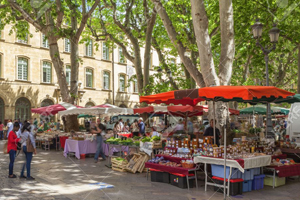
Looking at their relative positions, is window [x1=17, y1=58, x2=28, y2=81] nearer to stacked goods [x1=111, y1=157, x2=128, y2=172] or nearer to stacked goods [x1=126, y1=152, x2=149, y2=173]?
stacked goods [x1=111, y1=157, x2=128, y2=172]

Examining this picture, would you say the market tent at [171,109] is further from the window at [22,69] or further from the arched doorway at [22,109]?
the window at [22,69]

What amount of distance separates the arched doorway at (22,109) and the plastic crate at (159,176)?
2228 centimetres

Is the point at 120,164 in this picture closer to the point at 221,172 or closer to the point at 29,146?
the point at 29,146

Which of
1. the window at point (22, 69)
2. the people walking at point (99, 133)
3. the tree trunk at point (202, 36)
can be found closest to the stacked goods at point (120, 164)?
the people walking at point (99, 133)

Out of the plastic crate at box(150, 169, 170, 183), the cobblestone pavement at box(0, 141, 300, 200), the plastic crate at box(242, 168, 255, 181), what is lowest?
the cobblestone pavement at box(0, 141, 300, 200)

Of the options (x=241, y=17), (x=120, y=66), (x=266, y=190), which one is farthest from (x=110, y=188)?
(x=120, y=66)

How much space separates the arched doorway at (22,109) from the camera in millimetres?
28656

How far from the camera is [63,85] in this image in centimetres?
1953

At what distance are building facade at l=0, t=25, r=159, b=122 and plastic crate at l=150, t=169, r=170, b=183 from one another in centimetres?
1510

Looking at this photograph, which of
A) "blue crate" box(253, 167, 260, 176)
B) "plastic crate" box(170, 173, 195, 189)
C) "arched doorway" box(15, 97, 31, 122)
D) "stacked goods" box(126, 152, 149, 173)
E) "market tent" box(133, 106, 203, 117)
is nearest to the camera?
"plastic crate" box(170, 173, 195, 189)

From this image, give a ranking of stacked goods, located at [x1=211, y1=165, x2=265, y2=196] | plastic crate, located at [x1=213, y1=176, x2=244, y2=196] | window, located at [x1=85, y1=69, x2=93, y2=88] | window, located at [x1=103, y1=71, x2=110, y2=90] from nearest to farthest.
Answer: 1. plastic crate, located at [x1=213, y1=176, x2=244, y2=196]
2. stacked goods, located at [x1=211, y1=165, x2=265, y2=196]
3. window, located at [x1=85, y1=69, x2=93, y2=88]
4. window, located at [x1=103, y1=71, x2=110, y2=90]

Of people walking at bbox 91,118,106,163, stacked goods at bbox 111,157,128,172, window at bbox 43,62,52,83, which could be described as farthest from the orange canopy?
window at bbox 43,62,52,83

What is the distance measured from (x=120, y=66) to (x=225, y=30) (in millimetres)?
27858

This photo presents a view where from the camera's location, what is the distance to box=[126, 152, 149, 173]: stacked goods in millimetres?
10562
